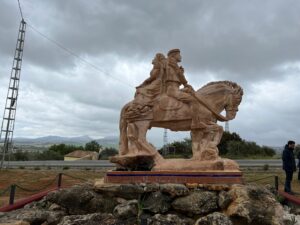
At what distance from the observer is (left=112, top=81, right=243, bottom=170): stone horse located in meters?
7.90

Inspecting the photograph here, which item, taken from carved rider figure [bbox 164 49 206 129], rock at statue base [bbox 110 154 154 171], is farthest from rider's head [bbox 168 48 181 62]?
rock at statue base [bbox 110 154 154 171]

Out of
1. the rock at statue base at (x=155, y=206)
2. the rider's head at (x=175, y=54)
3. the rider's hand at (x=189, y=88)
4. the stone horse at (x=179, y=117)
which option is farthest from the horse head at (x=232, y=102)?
the rock at statue base at (x=155, y=206)

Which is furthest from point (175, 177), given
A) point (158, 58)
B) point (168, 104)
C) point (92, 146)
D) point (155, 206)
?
point (92, 146)

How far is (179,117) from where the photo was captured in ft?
26.2

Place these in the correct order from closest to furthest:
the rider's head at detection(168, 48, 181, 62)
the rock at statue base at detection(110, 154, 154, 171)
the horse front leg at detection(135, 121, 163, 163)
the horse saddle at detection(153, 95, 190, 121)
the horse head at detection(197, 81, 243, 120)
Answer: the rock at statue base at detection(110, 154, 154, 171) → the horse front leg at detection(135, 121, 163, 163) → the horse saddle at detection(153, 95, 190, 121) → the horse head at detection(197, 81, 243, 120) → the rider's head at detection(168, 48, 181, 62)

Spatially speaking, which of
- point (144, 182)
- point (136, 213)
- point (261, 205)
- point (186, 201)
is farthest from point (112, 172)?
point (261, 205)

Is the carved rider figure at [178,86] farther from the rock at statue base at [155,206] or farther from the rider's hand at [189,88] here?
the rock at statue base at [155,206]

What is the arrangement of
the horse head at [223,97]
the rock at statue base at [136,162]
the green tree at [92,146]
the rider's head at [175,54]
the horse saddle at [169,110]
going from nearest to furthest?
the rock at statue base at [136,162] → the horse saddle at [169,110] → the horse head at [223,97] → the rider's head at [175,54] → the green tree at [92,146]

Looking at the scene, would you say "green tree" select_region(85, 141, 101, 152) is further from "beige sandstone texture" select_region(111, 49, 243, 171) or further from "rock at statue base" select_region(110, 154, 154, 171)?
"rock at statue base" select_region(110, 154, 154, 171)

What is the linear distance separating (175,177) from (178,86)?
236 cm

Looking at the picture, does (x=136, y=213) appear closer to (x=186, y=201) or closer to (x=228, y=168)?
(x=186, y=201)

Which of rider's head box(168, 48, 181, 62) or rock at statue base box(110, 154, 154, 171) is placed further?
rider's head box(168, 48, 181, 62)

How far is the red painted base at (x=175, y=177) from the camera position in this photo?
6.96 metres

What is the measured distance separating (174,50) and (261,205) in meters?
4.24
